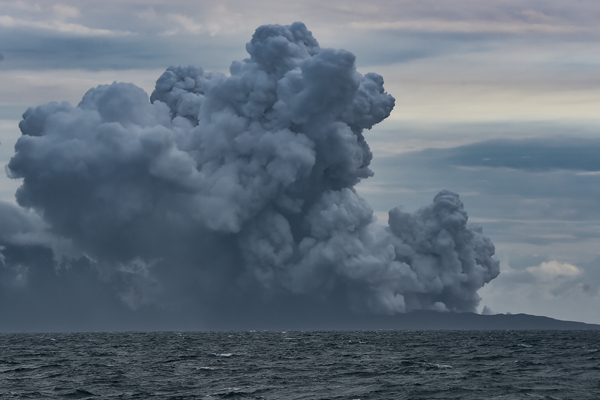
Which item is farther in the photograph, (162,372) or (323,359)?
(323,359)

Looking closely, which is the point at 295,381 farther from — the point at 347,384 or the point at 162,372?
the point at 162,372

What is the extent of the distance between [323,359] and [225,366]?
1548cm

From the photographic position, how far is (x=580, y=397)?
52.2m

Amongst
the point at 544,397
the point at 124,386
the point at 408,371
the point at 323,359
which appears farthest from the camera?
the point at 323,359

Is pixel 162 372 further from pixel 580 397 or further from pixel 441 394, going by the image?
pixel 580 397

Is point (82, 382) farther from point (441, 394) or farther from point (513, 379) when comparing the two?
point (513, 379)

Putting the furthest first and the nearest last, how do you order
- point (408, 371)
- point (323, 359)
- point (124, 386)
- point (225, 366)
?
1. point (323, 359)
2. point (225, 366)
3. point (408, 371)
4. point (124, 386)

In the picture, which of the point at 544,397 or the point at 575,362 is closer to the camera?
the point at 544,397

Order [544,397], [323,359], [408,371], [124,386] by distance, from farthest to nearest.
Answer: [323,359], [408,371], [124,386], [544,397]

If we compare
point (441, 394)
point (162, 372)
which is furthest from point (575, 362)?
point (162, 372)

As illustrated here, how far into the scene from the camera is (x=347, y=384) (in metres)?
61.5

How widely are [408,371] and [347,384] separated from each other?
12.0m

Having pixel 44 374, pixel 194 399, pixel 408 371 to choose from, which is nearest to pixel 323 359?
pixel 408 371

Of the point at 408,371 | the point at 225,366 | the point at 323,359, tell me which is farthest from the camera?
the point at 323,359
